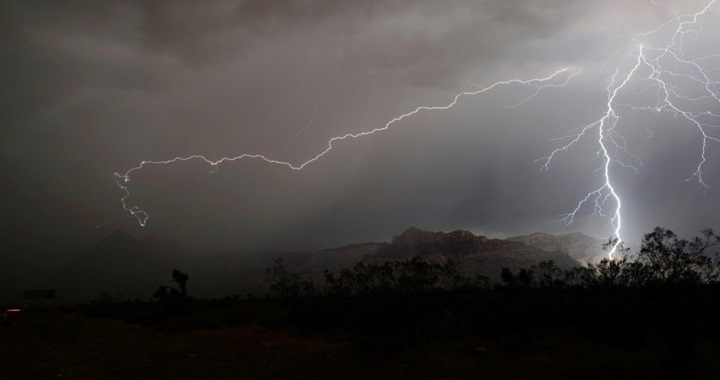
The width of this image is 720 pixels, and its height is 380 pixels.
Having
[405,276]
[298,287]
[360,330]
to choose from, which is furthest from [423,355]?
[298,287]

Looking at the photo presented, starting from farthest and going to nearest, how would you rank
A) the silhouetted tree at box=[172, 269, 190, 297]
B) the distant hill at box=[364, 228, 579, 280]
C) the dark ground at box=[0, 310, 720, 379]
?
the distant hill at box=[364, 228, 579, 280]
the silhouetted tree at box=[172, 269, 190, 297]
the dark ground at box=[0, 310, 720, 379]

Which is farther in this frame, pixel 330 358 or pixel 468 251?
pixel 468 251

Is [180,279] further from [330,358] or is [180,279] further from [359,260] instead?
[359,260]

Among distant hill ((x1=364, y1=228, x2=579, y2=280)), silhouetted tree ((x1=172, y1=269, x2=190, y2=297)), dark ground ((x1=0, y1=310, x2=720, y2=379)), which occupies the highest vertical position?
distant hill ((x1=364, y1=228, x2=579, y2=280))

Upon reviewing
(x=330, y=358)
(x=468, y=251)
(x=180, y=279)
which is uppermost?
(x=468, y=251)

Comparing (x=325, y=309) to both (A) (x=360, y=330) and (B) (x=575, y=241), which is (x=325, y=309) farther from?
(B) (x=575, y=241)

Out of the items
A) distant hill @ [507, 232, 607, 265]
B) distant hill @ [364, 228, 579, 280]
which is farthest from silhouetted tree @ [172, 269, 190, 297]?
distant hill @ [507, 232, 607, 265]

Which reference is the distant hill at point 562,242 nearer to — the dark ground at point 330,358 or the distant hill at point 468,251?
the distant hill at point 468,251

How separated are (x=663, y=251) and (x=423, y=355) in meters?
9.86

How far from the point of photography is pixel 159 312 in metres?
21.0

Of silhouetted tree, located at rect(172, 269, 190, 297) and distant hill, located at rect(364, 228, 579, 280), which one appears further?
distant hill, located at rect(364, 228, 579, 280)

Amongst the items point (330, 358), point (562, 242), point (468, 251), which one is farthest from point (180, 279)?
point (562, 242)

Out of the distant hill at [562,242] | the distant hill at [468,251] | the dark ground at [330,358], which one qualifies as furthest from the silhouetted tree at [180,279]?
the distant hill at [562,242]

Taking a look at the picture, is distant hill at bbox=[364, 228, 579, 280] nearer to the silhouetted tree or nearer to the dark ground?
the silhouetted tree
